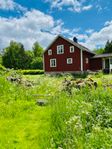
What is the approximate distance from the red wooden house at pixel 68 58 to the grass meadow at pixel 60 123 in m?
35.2

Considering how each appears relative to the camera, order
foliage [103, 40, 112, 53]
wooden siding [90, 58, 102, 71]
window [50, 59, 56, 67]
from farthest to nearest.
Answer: foliage [103, 40, 112, 53]
window [50, 59, 56, 67]
wooden siding [90, 58, 102, 71]

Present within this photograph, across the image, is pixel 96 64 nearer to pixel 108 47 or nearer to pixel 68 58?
pixel 68 58

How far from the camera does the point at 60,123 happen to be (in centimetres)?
570

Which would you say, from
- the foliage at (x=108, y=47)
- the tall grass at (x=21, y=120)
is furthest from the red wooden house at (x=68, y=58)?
the tall grass at (x=21, y=120)

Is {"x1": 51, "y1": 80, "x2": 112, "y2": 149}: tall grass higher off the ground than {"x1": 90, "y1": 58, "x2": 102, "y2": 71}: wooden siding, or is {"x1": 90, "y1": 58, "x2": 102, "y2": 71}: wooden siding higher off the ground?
{"x1": 90, "y1": 58, "x2": 102, "y2": 71}: wooden siding

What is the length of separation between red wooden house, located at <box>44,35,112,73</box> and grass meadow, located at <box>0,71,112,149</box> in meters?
35.2

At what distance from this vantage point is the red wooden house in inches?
1719

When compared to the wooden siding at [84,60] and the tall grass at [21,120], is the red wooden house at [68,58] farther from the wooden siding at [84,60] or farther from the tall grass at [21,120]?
the tall grass at [21,120]

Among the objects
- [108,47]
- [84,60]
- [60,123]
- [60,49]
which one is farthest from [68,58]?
[60,123]

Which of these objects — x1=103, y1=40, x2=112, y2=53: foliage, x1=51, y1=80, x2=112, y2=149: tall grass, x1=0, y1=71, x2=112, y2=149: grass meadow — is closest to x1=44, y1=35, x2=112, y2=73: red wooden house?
x1=103, y1=40, x2=112, y2=53: foliage

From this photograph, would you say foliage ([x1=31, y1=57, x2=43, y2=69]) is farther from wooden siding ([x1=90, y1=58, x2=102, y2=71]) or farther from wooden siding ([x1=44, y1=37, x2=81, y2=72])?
wooden siding ([x1=90, y1=58, x2=102, y2=71])

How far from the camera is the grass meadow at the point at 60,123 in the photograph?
14.6 feet

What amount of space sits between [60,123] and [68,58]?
3944 centimetres

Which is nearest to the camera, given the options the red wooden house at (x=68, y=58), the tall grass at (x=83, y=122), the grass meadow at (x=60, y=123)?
the tall grass at (x=83, y=122)
